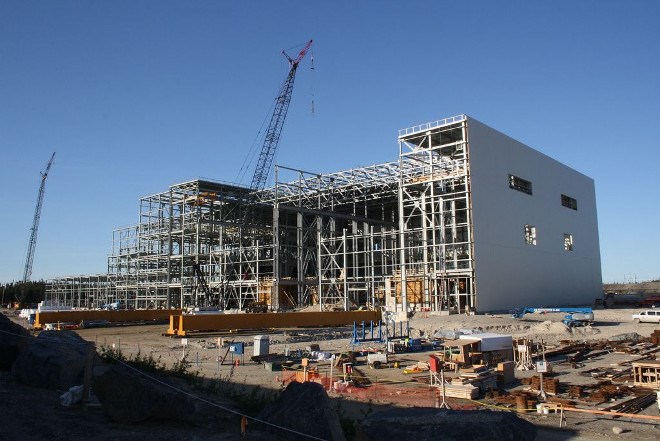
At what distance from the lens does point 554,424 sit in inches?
465

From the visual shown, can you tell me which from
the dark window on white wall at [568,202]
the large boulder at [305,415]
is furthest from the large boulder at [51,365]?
the dark window on white wall at [568,202]

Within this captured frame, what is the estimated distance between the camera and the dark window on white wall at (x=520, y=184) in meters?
52.5

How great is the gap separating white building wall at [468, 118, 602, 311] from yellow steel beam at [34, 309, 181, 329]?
27.2 m

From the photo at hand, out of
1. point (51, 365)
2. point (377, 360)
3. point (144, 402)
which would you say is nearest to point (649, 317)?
point (377, 360)

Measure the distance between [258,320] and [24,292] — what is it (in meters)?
95.0

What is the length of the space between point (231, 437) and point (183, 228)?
5349 cm

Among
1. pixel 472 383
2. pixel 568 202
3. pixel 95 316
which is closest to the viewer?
pixel 472 383

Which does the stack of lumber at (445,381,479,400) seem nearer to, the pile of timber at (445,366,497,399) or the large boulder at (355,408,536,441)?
the pile of timber at (445,366,497,399)

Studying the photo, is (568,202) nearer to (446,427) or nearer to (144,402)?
(144,402)

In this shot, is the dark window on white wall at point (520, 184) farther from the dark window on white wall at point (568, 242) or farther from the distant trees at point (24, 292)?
the distant trees at point (24, 292)

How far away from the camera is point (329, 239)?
56562mm

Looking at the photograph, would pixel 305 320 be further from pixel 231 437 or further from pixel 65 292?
pixel 65 292

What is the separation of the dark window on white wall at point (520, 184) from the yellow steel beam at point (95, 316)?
33.5 metres

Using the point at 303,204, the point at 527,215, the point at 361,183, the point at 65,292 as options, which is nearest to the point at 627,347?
the point at 527,215
